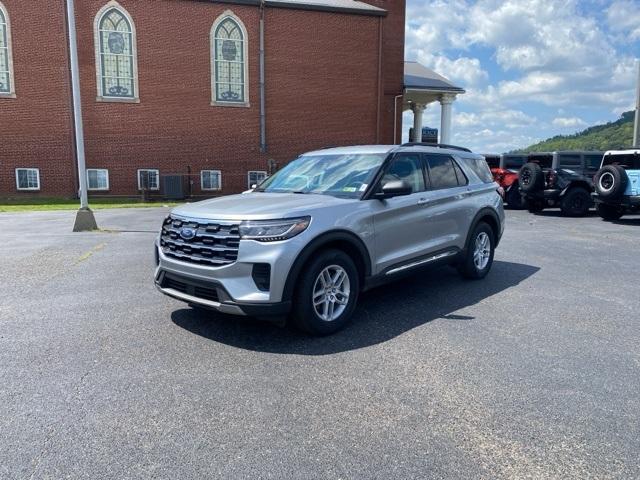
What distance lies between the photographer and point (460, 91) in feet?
102

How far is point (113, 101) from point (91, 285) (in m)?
20.3

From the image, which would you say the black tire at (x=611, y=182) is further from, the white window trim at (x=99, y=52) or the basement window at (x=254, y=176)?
the white window trim at (x=99, y=52)

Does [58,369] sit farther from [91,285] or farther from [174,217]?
[91,285]


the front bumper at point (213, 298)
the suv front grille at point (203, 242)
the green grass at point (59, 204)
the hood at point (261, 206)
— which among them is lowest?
the green grass at point (59, 204)

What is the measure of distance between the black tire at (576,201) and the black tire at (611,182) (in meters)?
1.88

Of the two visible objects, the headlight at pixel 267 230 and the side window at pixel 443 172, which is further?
the side window at pixel 443 172

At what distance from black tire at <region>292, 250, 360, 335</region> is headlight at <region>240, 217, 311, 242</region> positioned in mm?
375

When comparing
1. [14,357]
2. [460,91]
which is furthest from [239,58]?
[14,357]

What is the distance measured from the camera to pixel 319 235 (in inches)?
175

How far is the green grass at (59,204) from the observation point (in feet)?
64.3

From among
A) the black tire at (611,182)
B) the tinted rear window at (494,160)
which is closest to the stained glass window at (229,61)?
the tinted rear window at (494,160)

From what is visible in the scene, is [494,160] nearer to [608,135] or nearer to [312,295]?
[312,295]

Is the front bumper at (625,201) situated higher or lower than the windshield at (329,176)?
lower

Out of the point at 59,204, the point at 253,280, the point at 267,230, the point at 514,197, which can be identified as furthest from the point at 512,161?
the point at 59,204
